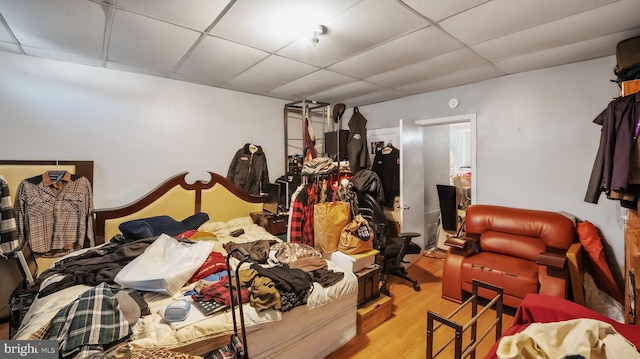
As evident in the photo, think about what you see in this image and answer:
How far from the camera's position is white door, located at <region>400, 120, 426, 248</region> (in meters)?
3.45

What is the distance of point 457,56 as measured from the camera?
8.09 feet

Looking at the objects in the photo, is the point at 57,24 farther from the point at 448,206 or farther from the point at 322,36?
the point at 448,206

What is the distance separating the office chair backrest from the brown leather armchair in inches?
38.8

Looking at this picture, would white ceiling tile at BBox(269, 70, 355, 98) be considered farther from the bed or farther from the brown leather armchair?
the brown leather armchair

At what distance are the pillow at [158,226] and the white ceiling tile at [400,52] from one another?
225 centimetres

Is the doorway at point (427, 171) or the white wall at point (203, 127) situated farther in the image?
the doorway at point (427, 171)

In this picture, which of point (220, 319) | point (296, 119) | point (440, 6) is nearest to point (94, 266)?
point (220, 319)

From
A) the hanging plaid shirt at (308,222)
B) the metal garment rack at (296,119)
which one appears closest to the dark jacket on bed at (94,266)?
the hanging plaid shirt at (308,222)

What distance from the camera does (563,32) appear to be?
6.57ft

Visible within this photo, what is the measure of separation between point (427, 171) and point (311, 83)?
2377 millimetres

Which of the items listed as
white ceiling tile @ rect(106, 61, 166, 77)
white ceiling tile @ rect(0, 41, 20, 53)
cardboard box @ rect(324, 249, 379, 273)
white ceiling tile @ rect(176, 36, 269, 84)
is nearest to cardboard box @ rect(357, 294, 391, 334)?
cardboard box @ rect(324, 249, 379, 273)

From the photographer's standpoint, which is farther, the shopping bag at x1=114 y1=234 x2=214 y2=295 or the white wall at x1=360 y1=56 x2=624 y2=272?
the white wall at x1=360 y1=56 x2=624 y2=272

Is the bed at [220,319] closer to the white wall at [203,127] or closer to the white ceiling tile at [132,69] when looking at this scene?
the white wall at [203,127]

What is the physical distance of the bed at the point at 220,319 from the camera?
1.36m
